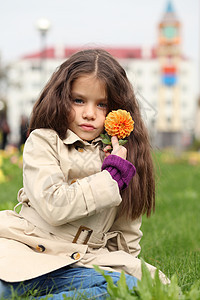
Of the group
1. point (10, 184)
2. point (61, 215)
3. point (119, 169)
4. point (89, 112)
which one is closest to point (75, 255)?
point (61, 215)

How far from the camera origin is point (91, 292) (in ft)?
6.84

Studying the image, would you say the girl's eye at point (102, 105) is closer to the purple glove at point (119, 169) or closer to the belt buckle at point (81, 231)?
the purple glove at point (119, 169)

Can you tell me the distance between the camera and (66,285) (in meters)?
2.21

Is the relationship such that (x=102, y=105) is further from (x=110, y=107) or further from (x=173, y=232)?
(x=173, y=232)

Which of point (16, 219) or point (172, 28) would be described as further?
point (172, 28)

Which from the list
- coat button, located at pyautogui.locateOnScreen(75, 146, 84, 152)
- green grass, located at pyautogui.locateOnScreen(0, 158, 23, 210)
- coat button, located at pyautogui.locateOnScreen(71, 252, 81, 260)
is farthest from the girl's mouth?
green grass, located at pyautogui.locateOnScreen(0, 158, 23, 210)

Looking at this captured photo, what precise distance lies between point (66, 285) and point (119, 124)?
31.9 inches

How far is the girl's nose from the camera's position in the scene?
2414mm

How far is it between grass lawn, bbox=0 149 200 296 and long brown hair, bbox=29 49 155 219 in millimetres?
253

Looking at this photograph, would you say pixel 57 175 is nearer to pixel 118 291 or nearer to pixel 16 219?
pixel 16 219

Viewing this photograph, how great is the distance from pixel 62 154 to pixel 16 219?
15.7 inches

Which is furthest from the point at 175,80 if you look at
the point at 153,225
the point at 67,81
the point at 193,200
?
the point at 67,81

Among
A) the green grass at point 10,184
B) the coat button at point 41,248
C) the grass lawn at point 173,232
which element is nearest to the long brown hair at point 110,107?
the grass lawn at point 173,232

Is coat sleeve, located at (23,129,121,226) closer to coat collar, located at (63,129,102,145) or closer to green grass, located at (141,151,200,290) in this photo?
coat collar, located at (63,129,102,145)
